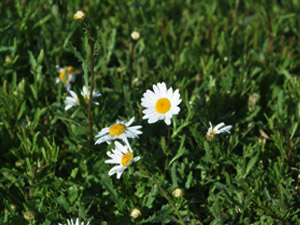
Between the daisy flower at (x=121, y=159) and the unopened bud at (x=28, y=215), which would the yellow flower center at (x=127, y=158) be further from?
the unopened bud at (x=28, y=215)

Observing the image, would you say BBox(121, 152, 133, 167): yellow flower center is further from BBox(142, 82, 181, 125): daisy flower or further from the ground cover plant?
BBox(142, 82, 181, 125): daisy flower

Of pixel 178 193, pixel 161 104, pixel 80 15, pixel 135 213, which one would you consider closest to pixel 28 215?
pixel 135 213

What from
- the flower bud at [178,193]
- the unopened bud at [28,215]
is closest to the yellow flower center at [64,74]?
the unopened bud at [28,215]

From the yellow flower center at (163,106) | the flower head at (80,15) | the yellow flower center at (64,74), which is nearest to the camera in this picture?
the flower head at (80,15)

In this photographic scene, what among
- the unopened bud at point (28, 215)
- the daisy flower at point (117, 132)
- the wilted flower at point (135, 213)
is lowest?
the wilted flower at point (135, 213)

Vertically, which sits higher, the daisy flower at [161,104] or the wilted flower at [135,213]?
the daisy flower at [161,104]

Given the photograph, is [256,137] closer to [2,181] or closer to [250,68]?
[250,68]

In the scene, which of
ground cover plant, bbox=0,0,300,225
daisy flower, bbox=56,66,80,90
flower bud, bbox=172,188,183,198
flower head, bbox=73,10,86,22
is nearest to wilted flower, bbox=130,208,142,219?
ground cover plant, bbox=0,0,300,225
